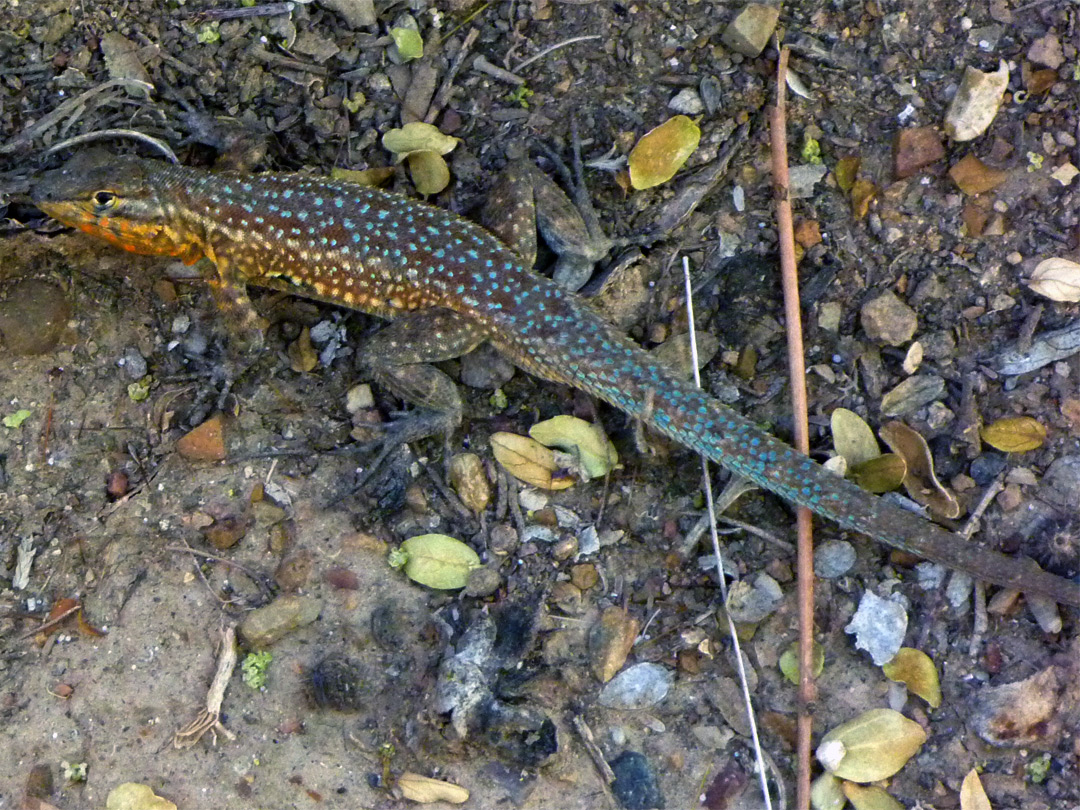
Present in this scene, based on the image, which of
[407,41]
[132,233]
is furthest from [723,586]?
[132,233]

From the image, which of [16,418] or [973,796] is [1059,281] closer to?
[973,796]

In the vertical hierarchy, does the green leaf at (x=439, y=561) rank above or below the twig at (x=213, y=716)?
above

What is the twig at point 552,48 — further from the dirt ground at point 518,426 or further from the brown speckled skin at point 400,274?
the brown speckled skin at point 400,274

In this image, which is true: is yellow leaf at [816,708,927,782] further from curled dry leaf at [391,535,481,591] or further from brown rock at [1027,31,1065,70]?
brown rock at [1027,31,1065,70]

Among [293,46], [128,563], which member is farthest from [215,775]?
[293,46]

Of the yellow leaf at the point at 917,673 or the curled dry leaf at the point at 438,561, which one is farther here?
the curled dry leaf at the point at 438,561

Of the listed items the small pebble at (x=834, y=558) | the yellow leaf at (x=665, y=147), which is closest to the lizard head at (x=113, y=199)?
the yellow leaf at (x=665, y=147)

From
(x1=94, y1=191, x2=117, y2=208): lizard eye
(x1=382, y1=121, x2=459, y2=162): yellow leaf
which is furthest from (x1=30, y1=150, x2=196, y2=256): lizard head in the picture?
(x1=382, y1=121, x2=459, y2=162): yellow leaf
